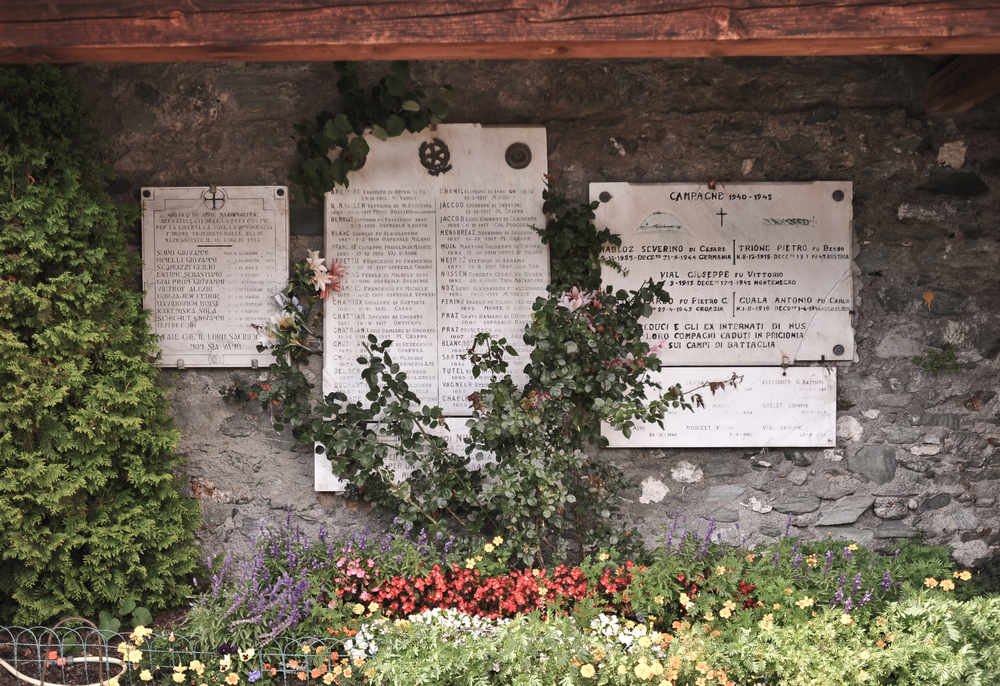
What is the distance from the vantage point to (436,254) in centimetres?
422

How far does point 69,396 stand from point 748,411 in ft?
10.6

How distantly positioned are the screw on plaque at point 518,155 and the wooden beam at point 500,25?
121 cm

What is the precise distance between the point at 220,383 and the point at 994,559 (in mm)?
4029

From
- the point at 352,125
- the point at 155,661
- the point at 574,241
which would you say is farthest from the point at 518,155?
the point at 155,661

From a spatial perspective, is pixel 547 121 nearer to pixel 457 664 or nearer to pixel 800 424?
pixel 800 424

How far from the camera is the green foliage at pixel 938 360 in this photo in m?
4.25

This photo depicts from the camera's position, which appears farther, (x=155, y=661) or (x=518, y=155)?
(x=518, y=155)

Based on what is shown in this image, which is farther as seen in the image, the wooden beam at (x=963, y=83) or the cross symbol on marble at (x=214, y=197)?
the cross symbol on marble at (x=214, y=197)

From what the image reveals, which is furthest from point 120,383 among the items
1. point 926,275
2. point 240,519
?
point 926,275

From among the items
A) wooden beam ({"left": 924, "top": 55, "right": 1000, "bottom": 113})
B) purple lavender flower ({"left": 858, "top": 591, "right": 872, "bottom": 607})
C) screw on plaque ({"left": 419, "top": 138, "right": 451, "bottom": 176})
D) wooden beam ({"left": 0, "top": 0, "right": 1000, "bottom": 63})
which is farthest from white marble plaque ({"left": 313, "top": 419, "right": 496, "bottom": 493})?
wooden beam ({"left": 924, "top": 55, "right": 1000, "bottom": 113})

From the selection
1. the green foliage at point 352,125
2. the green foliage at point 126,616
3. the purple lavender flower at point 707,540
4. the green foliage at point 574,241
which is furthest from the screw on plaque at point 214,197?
the purple lavender flower at point 707,540

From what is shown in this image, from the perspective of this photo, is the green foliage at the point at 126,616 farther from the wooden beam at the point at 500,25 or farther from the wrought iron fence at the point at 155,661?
the wooden beam at the point at 500,25

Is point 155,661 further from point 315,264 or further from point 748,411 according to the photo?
point 748,411

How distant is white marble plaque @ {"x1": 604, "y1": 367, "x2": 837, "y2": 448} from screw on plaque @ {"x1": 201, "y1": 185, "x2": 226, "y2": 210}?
2.28m
